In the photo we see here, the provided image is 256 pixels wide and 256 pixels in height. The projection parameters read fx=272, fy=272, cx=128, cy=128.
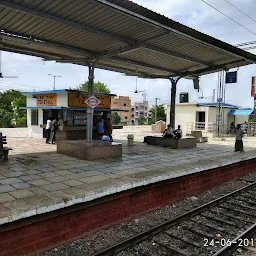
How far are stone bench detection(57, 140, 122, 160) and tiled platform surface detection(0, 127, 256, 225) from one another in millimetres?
310

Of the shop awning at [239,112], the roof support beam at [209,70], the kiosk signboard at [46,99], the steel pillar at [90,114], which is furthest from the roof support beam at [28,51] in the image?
the shop awning at [239,112]

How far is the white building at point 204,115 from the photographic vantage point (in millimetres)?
25439

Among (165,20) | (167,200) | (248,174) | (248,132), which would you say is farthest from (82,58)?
(248,132)

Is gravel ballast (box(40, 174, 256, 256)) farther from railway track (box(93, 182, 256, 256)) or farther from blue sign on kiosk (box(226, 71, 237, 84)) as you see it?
blue sign on kiosk (box(226, 71, 237, 84))

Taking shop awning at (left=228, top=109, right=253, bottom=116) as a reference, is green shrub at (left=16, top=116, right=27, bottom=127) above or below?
below

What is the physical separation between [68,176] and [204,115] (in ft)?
72.1

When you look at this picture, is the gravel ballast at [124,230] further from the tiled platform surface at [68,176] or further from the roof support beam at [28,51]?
the roof support beam at [28,51]

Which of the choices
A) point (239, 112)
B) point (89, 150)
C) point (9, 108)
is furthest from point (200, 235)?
point (9, 108)

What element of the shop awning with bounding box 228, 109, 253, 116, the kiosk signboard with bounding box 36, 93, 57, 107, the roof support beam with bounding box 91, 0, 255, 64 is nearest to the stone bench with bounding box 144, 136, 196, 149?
the roof support beam with bounding box 91, 0, 255, 64

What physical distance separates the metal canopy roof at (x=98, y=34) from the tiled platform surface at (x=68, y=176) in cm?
379

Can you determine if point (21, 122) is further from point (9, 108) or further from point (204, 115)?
point (204, 115)

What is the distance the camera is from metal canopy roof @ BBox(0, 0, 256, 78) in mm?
6555

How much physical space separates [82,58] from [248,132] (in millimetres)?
23651

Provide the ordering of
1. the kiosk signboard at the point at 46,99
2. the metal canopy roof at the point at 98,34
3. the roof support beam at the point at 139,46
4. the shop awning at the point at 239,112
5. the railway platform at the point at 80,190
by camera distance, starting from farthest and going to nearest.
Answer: the shop awning at the point at 239,112 → the kiosk signboard at the point at 46,99 → the roof support beam at the point at 139,46 → the metal canopy roof at the point at 98,34 → the railway platform at the point at 80,190
